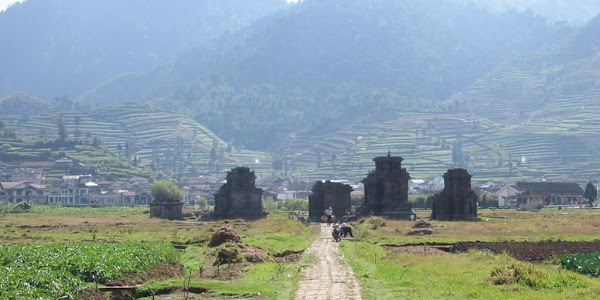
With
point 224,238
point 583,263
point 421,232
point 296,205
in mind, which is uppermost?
point 296,205

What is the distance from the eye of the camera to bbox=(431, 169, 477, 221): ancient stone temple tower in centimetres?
10062

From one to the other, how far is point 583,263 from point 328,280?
12.4m

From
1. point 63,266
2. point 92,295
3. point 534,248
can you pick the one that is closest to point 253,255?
point 63,266

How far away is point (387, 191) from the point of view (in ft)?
352

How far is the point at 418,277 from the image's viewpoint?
36000 millimetres

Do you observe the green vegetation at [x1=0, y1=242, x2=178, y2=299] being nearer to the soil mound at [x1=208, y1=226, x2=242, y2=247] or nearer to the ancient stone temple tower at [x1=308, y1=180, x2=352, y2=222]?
the soil mound at [x1=208, y1=226, x2=242, y2=247]

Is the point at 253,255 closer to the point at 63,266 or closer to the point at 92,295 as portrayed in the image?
the point at 63,266

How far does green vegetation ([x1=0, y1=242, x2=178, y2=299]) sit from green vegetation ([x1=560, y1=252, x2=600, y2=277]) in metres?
20.1

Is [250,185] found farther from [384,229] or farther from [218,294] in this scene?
[218,294]

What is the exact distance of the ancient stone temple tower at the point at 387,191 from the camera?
106 meters

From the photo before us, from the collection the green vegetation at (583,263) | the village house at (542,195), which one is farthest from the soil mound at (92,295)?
the village house at (542,195)

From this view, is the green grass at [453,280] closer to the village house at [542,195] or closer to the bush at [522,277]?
the bush at [522,277]

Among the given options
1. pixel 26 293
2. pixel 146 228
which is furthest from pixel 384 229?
pixel 26 293

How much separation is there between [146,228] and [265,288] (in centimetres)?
5456
